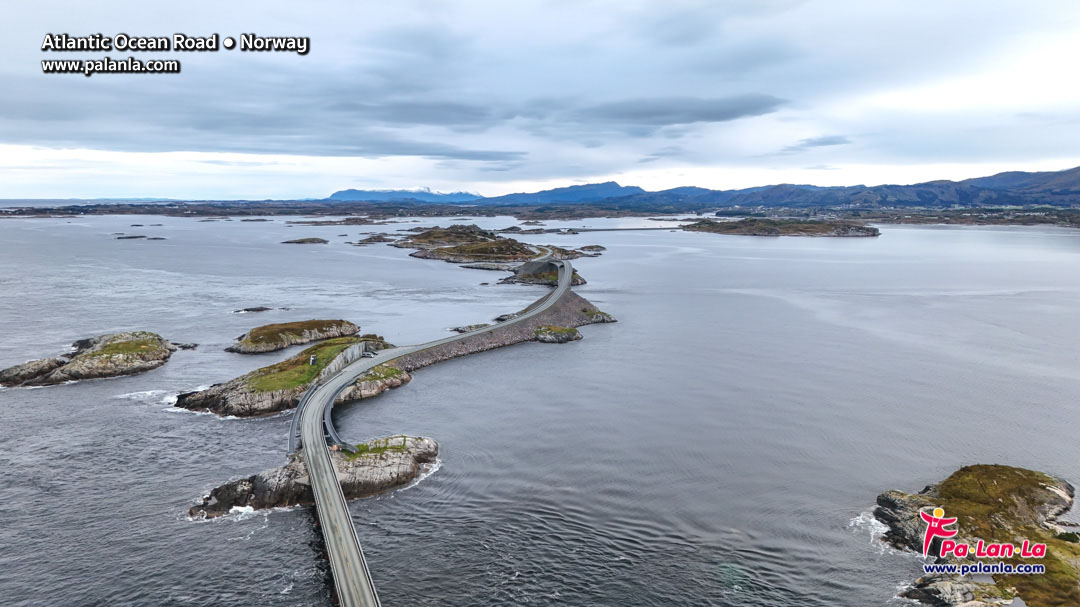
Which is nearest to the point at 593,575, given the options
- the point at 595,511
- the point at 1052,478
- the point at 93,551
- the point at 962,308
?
the point at 595,511

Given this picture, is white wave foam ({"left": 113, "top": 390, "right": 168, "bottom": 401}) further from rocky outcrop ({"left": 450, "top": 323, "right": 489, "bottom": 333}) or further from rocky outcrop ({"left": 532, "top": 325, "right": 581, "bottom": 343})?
rocky outcrop ({"left": 532, "top": 325, "right": 581, "bottom": 343})

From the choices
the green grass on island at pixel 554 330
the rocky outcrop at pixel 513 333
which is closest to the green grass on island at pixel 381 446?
the rocky outcrop at pixel 513 333

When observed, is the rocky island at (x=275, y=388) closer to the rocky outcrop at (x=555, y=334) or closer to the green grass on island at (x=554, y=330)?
the rocky outcrop at (x=555, y=334)

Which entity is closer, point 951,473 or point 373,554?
point 373,554

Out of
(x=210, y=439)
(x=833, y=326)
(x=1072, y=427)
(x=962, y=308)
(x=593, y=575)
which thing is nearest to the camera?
(x=593, y=575)

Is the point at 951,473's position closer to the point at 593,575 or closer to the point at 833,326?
the point at 593,575

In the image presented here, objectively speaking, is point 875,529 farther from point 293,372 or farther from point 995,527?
point 293,372

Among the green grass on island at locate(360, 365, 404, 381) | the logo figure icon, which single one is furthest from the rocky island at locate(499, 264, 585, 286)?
the logo figure icon
